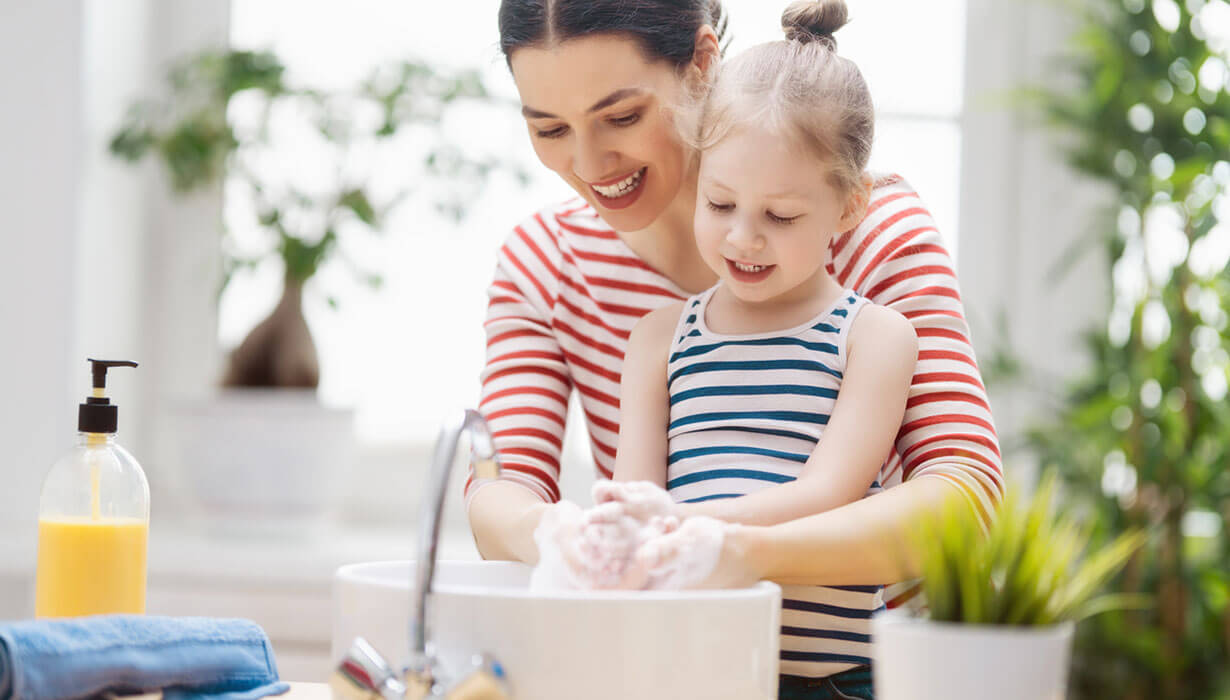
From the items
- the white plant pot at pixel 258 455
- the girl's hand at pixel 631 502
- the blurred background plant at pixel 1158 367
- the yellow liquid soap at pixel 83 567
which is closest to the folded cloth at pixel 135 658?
the yellow liquid soap at pixel 83 567

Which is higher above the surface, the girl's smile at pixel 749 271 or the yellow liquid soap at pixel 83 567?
the girl's smile at pixel 749 271

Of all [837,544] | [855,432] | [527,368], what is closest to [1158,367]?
[527,368]

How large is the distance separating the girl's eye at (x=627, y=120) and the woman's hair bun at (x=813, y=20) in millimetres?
163

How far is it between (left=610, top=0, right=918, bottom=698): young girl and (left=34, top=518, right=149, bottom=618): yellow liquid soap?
17.0 inches

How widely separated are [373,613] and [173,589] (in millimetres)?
1597

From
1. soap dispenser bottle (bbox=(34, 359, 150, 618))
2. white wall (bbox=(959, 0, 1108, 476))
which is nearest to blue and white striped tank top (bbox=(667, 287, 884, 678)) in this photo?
soap dispenser bottle (bbox=(34, 359, 150, 618))

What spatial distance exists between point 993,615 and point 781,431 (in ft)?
1.35

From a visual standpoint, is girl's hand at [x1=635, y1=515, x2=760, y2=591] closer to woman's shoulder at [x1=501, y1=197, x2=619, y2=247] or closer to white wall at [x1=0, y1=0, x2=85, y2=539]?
woman's shoulder at [x1=501, y1=197, x2=619, y2=247]

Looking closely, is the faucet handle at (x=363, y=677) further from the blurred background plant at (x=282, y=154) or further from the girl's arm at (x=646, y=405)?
the blurred background plant at (x=282, y=154)

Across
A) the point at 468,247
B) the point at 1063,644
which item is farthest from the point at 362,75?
the point at 1063,644

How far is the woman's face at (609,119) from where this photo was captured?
121cm

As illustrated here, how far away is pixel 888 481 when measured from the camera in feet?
4.21

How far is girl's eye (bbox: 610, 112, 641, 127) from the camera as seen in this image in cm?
124

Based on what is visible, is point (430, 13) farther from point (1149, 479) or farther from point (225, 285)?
point (1149, 479)
